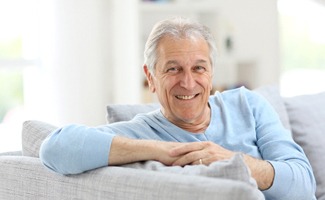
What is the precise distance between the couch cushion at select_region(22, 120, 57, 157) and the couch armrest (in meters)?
0.06

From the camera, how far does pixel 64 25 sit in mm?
4289

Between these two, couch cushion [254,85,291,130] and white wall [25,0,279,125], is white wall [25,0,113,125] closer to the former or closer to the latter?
white wall [25,0,279,125]

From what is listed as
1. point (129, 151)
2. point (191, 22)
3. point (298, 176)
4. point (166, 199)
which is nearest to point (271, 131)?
point (298, 176)

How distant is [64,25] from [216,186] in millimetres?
2939

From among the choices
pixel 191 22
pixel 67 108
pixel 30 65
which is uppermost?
pixel 191 22

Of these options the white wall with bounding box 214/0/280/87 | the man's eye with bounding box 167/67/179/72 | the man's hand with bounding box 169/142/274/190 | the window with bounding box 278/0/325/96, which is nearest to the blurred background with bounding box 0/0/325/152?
the white wall with bounding box 214/0/280/87

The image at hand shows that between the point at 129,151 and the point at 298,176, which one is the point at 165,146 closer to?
the point at 129,151

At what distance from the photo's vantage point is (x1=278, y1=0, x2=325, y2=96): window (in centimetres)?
582

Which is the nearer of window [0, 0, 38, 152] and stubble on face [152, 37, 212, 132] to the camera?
stubble on face [152, 37, 212, 132]

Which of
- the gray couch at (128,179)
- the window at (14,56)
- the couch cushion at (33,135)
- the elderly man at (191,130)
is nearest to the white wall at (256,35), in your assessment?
the window at (14,56)

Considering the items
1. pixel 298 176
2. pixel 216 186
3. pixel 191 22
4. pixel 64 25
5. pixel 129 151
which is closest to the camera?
pixel 216 186

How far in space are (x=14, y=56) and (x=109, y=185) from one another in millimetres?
2810

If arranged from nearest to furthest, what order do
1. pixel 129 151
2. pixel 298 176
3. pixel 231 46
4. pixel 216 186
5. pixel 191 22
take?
1. pixel 216 186
2. pixel 129 151
3. pixel 298 176
4. pixel 191 22
5. pixel 231 46

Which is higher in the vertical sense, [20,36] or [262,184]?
[20,36]
